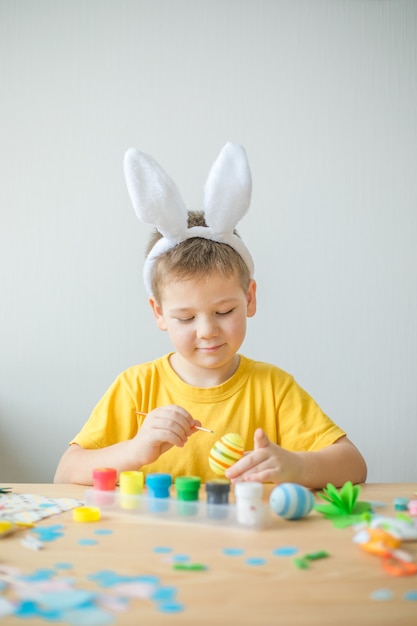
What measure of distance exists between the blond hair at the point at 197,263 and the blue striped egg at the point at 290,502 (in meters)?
0.51

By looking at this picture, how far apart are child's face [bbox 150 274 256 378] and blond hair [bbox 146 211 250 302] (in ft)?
0.05

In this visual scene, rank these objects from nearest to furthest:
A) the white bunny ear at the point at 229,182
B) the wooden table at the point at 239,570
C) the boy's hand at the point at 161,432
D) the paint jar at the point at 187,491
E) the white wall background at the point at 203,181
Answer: the wooden table at the point at 239,570, the paint jar at the point at 187,491, the boy's hand at the point at 161,432, the white bunny ear at the point at 229,182, the white wall background at the point at 203,181

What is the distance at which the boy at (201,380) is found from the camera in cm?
113

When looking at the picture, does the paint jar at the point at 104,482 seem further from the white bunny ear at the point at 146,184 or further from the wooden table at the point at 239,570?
the white bunny ear at the point at 146,184

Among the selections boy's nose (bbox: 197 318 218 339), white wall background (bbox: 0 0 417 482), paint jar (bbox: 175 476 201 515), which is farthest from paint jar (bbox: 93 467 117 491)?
white wall background (bbox: 0 0 417 482)

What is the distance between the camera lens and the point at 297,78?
7.22 ft

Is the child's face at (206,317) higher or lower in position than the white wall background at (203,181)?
lower

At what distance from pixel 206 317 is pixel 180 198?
0.23 metres

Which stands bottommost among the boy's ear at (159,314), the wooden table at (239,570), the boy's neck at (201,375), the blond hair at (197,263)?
the wooden table at (239,570)

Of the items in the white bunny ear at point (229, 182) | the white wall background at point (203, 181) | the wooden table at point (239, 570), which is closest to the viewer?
the wooden table at point (239, 570)

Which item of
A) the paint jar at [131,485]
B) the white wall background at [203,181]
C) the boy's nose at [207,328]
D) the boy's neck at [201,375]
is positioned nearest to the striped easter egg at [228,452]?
the paint jar at [131,485]

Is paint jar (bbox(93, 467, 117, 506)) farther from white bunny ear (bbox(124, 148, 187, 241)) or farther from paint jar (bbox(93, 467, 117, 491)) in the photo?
white bunny ear (bbox(124, 148, 187, 241))

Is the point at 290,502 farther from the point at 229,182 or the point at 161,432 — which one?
the point at 229,182

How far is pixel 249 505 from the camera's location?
839mm
